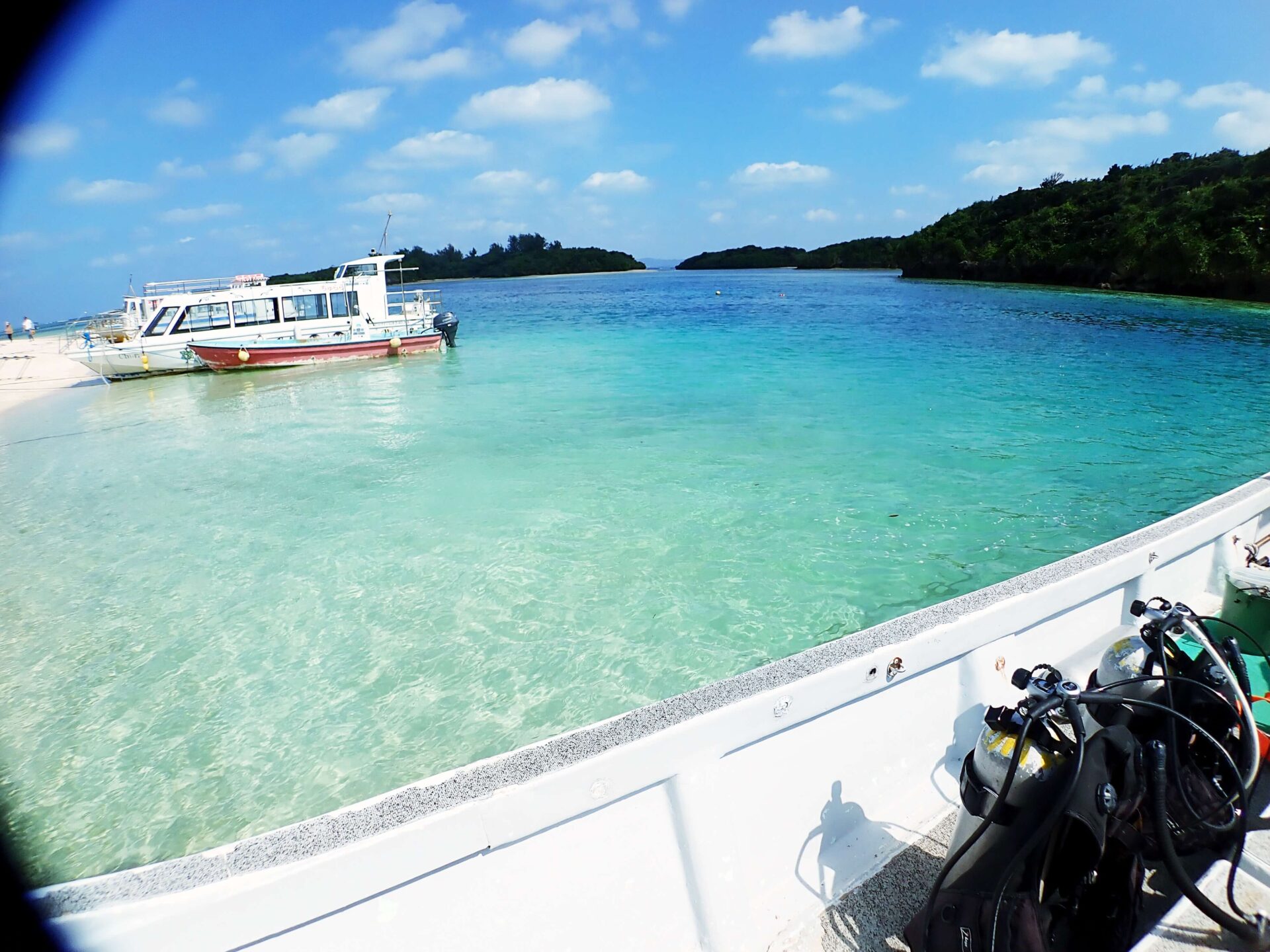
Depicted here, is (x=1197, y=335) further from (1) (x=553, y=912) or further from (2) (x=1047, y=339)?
(1) (x=553, y=912)

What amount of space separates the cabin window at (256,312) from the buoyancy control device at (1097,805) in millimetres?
24119

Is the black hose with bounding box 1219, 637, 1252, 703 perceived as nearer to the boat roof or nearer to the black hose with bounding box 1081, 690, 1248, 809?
the black hose with bounding box 1081, 690, 1248, 809

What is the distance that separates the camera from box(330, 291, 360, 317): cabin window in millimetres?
22203

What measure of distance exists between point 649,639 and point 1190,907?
3267mm

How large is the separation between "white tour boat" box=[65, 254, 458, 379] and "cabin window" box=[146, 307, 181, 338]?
0.07ft

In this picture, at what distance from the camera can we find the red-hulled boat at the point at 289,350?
19.7 meters

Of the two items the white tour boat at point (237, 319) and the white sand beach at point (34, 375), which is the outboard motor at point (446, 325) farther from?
the white sand beach at point (34, 375)

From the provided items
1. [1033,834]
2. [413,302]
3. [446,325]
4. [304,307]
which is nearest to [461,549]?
[1033,834]

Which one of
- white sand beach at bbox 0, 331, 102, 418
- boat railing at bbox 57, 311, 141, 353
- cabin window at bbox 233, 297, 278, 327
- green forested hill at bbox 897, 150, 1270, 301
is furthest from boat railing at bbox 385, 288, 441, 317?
green forested hill at bbox 897, 150, 1270, 301

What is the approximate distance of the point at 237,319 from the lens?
21.0 metres

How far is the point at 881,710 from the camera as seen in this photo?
2.12 meters

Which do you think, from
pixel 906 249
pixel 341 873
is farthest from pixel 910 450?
pixel 906 249

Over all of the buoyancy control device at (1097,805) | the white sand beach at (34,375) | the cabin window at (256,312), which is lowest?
the buoyancy control device at (1097,805)

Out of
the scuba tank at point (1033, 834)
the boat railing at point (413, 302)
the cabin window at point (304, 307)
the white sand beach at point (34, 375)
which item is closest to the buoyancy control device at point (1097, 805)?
the scuba tank at point (1033, 834)
